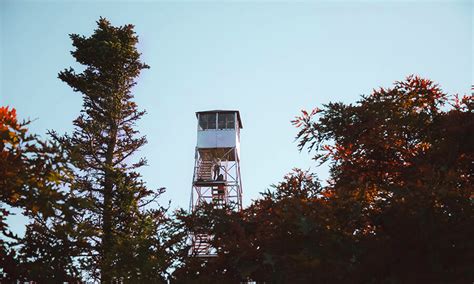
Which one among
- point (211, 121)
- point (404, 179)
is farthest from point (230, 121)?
point (404, 179)

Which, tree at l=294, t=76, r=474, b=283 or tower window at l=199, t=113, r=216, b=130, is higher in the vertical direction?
tower window at l=199, t=113, r=216, b=130

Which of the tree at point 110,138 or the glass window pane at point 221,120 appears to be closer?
the tree at point 110,138

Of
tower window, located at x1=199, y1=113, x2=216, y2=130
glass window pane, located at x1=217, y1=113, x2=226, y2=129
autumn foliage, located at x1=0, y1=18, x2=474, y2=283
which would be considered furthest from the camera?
tower window, located at x1=199, y1=113, x2=216, y2=130

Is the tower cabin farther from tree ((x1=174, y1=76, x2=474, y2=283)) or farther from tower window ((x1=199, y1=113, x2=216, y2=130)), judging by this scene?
tree ((x1=174, y1=76, x2=474, y2=283))

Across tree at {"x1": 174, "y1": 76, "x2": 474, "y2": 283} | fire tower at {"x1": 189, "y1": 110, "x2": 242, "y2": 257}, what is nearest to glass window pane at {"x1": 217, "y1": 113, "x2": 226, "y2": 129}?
fire tower at {"x1": 189, "y1": 110, "x2": 242, "y2": 257}

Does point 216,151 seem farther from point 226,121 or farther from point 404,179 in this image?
point 404,179

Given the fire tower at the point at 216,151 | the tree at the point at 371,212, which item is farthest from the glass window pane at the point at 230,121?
the tree at the point at 371,212

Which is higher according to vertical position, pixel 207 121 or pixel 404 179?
pixel 207 121

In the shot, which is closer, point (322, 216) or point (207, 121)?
point (322, 216)

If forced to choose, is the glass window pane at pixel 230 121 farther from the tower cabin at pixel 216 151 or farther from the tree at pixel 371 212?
the tree at pixel 371 212

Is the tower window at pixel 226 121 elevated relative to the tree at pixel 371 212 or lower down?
elevated

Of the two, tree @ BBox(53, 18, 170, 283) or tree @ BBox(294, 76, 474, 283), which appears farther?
tree @ BBox(53, 18, 170, 283)

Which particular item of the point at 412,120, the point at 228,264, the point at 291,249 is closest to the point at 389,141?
the point at 412,120

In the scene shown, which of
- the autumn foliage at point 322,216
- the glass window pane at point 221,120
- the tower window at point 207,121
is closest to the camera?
the autumn foliage at point 322,216
